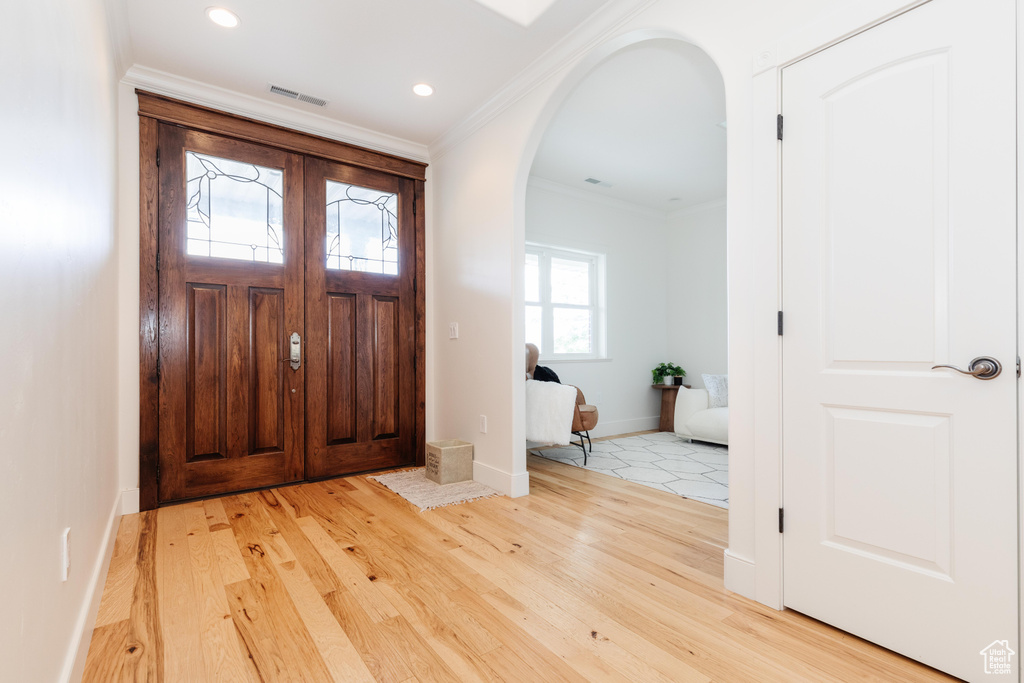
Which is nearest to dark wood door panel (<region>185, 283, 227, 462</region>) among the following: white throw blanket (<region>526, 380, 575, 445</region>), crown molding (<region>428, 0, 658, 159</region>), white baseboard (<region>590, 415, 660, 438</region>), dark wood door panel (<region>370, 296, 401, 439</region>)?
dark wood door panel (<region>370, 296, 401, 439</region>)

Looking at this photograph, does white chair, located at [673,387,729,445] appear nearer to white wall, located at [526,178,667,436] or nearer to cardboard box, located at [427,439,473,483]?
white wall, located at [526,178,667,436]

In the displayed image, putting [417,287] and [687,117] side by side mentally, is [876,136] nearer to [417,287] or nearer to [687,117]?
[687,117]

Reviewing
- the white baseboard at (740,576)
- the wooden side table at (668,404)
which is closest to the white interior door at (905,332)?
the white baseboard at (740,576)

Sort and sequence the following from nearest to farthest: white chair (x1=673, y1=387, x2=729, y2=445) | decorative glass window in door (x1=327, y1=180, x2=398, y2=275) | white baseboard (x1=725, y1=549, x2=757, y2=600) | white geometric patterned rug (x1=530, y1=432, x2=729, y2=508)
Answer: white baseboard (x1=725, y1=549, x2=757, y2=600), white geometric patterned rug (x1=530, y1=432, x2=729, y2=508), decorative glass window in door (x1=327, y1=180, x2=398, y2=275), white chair (x1=673, y1=387, x2=729, y2=445)

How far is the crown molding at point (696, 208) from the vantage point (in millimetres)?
5680

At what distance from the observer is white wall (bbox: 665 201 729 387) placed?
571cm

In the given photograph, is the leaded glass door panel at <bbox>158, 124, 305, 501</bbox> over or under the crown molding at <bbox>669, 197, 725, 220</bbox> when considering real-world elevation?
under

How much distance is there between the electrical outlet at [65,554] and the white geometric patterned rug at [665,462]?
2950mm

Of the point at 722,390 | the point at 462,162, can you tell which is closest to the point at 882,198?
the point at 462,162

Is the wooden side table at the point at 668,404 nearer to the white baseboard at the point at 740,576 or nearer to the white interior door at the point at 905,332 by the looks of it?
the white baseboard at the point at 740,576

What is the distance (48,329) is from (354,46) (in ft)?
7.24

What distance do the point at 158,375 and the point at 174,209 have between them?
102 cm

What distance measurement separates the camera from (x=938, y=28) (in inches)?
56.4

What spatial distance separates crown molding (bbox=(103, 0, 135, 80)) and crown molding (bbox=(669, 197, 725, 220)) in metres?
5.31
